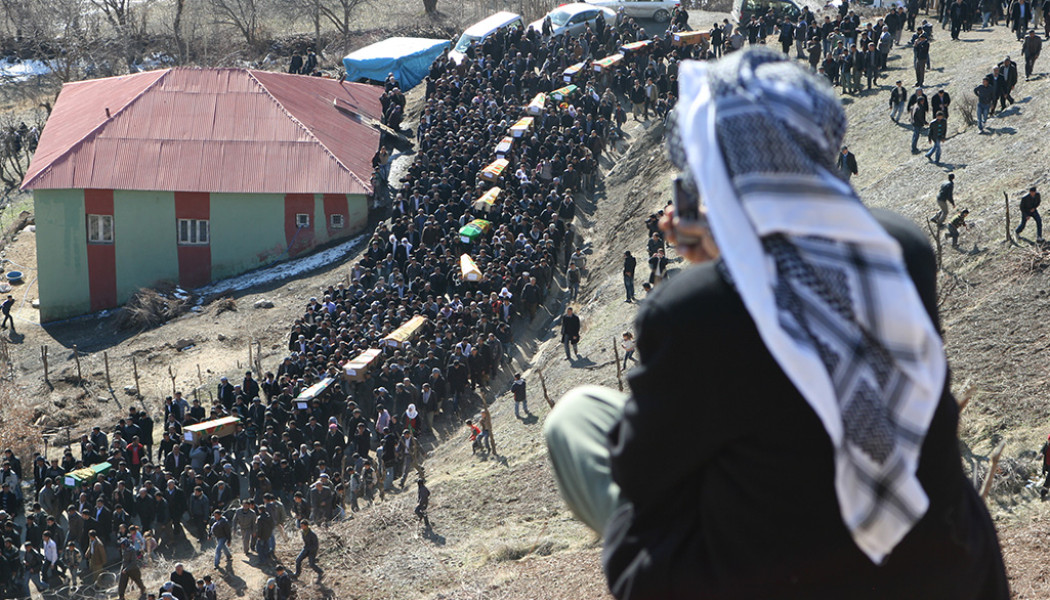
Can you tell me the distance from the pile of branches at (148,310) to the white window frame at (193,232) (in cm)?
296

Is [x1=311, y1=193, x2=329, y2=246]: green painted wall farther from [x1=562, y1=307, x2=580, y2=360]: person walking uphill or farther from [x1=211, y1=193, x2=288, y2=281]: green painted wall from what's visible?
[x1=562, y1=307, x2=580, y2=360]: person walking uphill

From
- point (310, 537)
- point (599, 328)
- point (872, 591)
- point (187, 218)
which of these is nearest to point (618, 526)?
point (872, 591)

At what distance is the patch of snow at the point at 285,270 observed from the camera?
35125mm

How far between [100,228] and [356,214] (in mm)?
8593

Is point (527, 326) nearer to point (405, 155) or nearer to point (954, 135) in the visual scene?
point (954, 135)

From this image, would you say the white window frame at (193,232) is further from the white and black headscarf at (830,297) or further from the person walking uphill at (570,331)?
the white and black headscarf at (830,297)

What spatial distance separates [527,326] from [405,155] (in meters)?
16.0

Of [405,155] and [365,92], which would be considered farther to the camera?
[365,92]

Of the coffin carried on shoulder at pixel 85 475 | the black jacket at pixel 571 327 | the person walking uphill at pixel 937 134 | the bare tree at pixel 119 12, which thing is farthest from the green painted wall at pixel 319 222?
the bare tree at pixel 119 12

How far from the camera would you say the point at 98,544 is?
1855 cm

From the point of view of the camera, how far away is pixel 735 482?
2.09 meters

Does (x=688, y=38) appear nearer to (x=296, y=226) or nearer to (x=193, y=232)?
(x=296, y=226)

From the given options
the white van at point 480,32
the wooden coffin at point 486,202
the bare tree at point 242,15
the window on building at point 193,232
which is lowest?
the window on building at point 193,232

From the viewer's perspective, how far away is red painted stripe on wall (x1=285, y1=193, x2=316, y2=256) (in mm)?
36500
